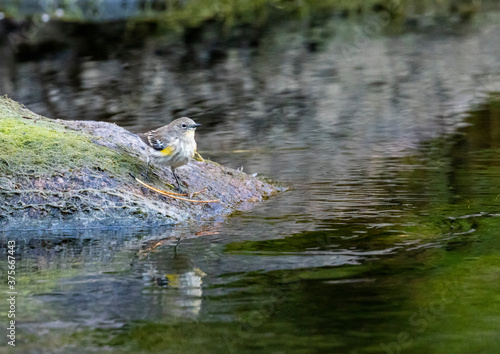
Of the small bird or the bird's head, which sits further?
the bird's head

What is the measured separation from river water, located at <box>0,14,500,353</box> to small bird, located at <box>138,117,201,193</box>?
27.2 inches

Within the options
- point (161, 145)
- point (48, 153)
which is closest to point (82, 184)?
point (48, 153)

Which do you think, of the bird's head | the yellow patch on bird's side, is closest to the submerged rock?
the yellow patch on bird's side

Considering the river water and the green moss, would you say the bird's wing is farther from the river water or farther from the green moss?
the river water

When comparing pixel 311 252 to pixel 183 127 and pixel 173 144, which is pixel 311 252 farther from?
pixel 183 127

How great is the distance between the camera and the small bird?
25.7 feet

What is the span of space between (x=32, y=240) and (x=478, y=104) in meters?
9.97

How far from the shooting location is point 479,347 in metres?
4.79

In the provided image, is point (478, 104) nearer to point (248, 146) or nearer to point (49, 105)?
point (248, 146)

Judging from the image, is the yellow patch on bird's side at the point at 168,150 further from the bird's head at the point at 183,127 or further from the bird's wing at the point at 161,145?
the bird's head at the point at 183,127

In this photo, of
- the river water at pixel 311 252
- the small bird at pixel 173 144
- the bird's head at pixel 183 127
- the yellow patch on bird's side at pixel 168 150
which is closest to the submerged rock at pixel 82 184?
the river water at pixel 311 252

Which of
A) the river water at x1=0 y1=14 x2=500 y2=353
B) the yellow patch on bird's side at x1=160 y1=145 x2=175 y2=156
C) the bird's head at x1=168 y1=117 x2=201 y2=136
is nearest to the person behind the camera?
the river water at x1=0 y1=14 x2=500 y2=353

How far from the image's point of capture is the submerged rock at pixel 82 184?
7.98 m

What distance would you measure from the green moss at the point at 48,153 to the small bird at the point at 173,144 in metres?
0.57
